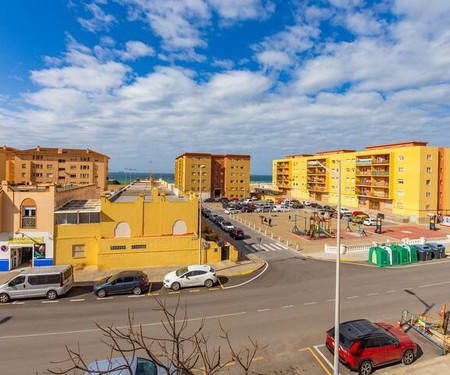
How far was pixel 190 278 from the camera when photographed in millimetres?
20125

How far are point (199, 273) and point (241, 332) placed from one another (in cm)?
698

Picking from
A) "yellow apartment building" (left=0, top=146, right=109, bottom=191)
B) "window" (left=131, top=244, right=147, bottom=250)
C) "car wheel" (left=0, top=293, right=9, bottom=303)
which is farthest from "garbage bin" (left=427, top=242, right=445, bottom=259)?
"yellow apartment building" (left=0, top=146, right=109, bottom=191)

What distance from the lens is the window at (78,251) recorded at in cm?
2406

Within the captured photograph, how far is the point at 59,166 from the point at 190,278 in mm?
73939

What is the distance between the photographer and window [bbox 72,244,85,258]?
24.1 metres

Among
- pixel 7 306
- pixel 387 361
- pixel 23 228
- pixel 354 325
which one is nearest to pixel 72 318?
pixel 7 306

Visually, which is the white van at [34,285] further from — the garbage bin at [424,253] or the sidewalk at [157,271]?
the garbage bin at [424,253]

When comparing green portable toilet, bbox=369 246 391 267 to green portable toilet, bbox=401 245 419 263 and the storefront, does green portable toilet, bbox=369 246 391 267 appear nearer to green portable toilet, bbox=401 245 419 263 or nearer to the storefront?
green portable toilet, bbox=401 245 419 263

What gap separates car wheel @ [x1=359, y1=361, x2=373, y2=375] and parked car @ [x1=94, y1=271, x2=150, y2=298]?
43.6 feet

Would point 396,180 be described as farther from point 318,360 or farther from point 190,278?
point 318,360

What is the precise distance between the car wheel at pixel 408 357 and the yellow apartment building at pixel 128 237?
1630cm

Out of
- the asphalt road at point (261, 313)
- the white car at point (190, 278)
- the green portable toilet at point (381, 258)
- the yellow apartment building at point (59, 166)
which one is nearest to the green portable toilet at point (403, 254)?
the green portable toilet at point (381, 258)

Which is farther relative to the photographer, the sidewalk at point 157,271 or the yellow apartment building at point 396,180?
the yellow apartment building at point 396,180

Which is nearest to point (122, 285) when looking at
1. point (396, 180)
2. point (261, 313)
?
point (261, 313)
